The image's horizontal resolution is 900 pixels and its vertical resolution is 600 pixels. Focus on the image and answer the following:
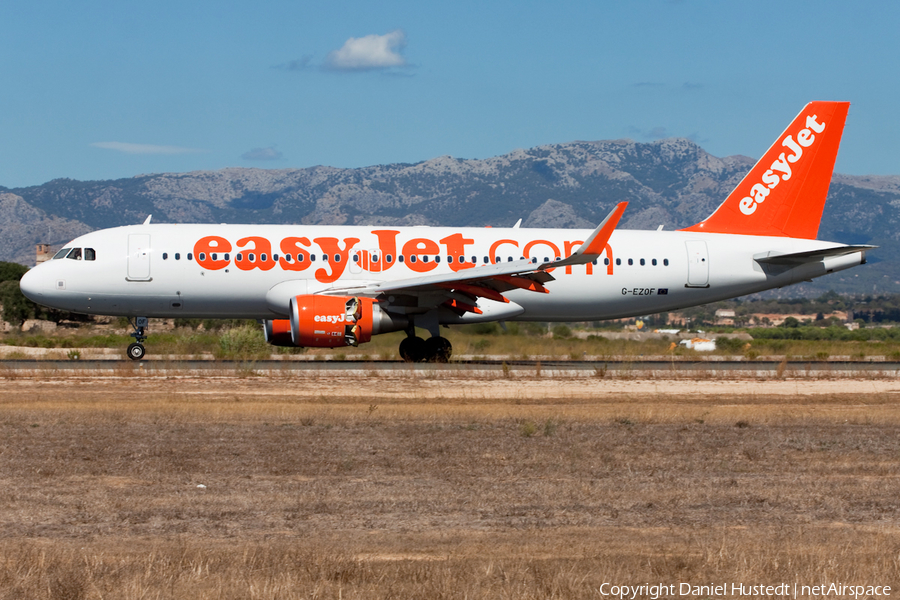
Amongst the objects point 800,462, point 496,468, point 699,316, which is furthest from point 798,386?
point 699,316

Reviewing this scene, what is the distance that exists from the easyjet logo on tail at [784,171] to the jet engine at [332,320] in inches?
480

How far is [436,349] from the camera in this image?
84.3 ft

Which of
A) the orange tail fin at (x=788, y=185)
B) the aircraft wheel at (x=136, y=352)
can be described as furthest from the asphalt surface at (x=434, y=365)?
the orange tail fin at (x=788, y=185)

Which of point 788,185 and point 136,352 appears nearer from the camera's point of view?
point 136,352

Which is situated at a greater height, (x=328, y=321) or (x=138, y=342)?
(x=328, y=321)

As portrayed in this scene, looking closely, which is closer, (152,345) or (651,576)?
(651,576)

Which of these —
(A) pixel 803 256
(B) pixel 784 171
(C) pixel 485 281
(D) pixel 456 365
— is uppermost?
(B) pixel 784 171

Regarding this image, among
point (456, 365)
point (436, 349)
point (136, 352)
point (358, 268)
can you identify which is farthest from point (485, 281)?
point (136, 352)

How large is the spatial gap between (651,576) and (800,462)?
20.0 feet

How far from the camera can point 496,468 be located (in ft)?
37.3

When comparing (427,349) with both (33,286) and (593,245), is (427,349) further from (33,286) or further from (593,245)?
(33,286)

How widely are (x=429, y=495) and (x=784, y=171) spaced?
22.7 m

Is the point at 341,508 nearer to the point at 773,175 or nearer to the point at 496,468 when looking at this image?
the point at 496,468

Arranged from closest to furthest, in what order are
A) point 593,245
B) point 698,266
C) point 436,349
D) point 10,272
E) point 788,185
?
point 593,245 < point 436,349 < point 698,266 < point 788,185 < point 10,272
